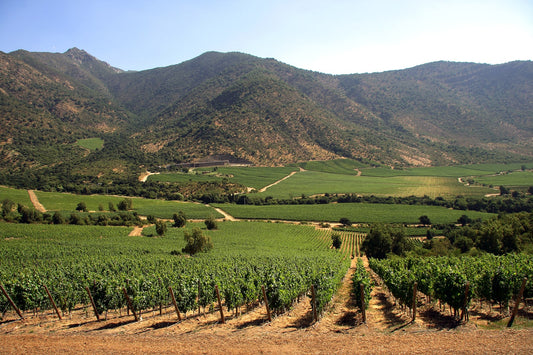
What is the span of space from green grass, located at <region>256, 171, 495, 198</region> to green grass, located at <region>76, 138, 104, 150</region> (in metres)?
127

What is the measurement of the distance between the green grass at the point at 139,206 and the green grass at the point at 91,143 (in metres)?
83.1

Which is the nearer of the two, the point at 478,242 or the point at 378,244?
the point at 478,242

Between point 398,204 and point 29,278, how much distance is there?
10729 cm

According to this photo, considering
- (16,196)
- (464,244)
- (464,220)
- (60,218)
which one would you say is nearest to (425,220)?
(464,220)

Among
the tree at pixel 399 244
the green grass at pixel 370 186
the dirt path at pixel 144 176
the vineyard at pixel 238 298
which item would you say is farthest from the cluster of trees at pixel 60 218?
the tree at pixel 399 244

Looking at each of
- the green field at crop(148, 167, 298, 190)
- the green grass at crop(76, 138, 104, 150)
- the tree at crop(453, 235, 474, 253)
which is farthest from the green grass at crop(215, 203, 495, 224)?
the green grass at crop(76, 138, 104, 150)

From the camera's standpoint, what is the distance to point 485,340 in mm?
11945

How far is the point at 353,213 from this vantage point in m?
94.2

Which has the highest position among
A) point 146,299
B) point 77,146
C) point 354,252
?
point 77,146

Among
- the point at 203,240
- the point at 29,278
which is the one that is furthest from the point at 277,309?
the point at 203,240

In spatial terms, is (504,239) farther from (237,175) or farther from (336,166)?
(336,166)

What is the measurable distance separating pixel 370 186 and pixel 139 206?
101 meters

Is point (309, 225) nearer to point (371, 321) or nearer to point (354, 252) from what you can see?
point (354, 252)

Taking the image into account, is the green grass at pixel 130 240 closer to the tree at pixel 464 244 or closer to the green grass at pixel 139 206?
the green grass at pixel 139 206
